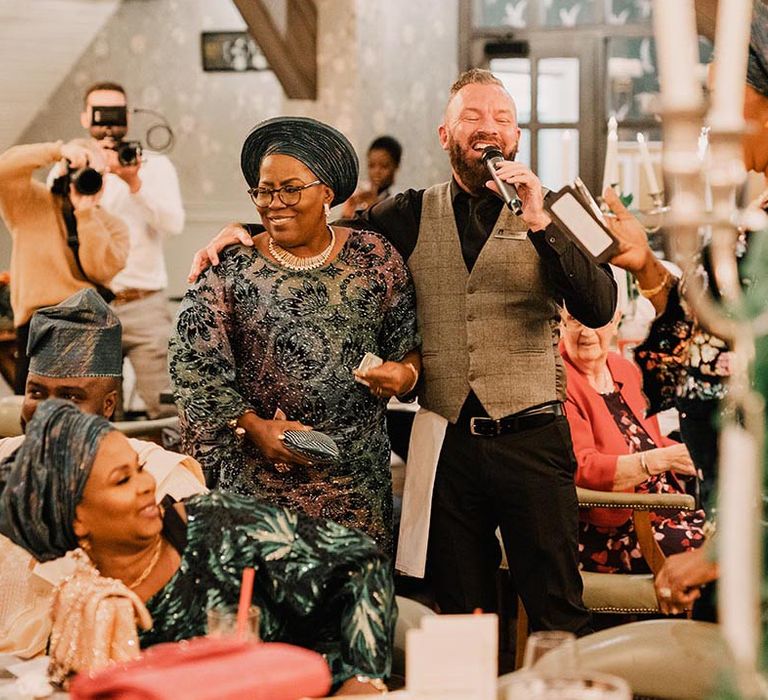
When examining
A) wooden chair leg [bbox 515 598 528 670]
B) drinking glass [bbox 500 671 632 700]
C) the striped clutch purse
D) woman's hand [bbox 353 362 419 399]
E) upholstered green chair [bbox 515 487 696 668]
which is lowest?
wooden chair leg [bbox 515 598 528 670]

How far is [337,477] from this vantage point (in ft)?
9.23

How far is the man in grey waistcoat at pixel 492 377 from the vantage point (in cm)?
294

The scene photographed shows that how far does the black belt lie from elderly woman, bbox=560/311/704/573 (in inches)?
19.7

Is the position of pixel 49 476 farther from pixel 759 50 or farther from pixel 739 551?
pixel 739 551

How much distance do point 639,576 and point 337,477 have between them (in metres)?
1.03

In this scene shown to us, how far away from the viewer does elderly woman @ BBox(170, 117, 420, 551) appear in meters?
2.78

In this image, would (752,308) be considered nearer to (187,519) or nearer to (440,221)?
(187,519)

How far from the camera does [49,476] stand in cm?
189

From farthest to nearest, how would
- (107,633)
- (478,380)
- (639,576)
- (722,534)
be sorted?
(639,576) < (478,380) < (107,633) < (722,534)

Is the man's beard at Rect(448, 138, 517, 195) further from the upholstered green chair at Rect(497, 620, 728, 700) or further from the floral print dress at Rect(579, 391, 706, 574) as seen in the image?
the upholstered green chair at Rect(497, 620, 728, 700)

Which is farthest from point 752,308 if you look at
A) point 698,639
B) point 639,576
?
point 639,576

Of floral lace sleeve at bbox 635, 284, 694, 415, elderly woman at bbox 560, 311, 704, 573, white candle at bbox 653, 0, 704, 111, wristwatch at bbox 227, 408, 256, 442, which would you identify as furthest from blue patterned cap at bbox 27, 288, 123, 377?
white candle at bbox 653, 0, 704, 111

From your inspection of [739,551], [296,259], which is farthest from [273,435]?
[739,551]

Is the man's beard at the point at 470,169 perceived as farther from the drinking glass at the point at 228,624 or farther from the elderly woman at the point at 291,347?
the drinking glass at the point at 228,624
